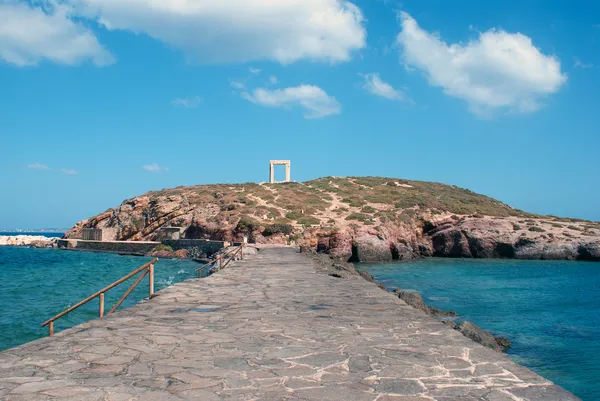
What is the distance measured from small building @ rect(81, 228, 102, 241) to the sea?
15420 millimetres

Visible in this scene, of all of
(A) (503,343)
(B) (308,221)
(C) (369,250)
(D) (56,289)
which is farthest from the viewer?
(B) (308,221)

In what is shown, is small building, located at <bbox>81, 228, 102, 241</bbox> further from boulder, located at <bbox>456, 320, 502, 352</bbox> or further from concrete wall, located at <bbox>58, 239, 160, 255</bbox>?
boulder, located at <bbox>456, 320, 502, 352</bbox>

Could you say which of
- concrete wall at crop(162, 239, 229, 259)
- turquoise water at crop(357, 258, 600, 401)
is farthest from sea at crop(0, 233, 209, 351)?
turquoise water at crop(357, 258, 600, 401)

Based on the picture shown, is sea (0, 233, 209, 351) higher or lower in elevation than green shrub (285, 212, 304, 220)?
lower

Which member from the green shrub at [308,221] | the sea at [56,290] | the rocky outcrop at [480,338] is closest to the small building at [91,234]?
the sea at [56,290]

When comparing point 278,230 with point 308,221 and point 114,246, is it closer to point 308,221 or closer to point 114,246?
point 308,221

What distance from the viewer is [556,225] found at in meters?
39.7

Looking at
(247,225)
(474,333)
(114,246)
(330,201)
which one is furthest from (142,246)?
(474,333)

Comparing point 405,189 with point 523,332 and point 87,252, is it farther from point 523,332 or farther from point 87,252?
point 523,332

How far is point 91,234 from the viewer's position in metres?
49.7

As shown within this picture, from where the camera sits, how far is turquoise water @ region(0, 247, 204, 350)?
510 inches

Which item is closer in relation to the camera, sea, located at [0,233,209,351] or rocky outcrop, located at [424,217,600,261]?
sea, located at [0,233,209,351]

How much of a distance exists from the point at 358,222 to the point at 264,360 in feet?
104

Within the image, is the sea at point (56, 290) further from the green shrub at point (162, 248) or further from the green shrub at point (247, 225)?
the green shrub at point (247, 225)
